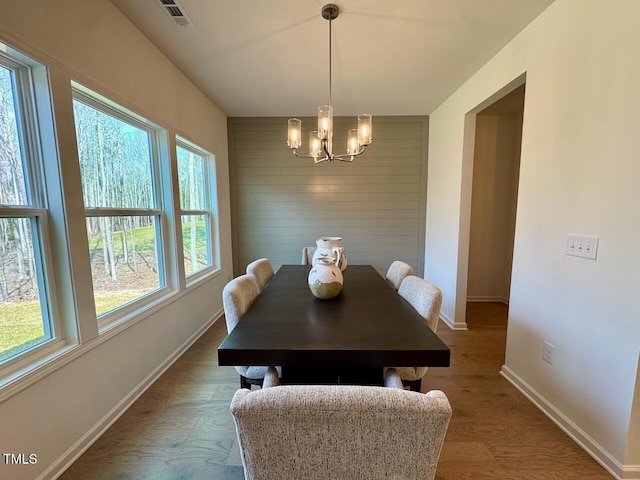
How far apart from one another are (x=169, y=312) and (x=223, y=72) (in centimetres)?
227

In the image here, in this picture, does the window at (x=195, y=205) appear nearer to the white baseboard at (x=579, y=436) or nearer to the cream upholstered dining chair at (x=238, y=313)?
the cream upholstered dining chair at (x=238, y=313)

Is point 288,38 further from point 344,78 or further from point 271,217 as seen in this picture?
point 271,217

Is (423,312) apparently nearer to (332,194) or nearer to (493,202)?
(332,194)

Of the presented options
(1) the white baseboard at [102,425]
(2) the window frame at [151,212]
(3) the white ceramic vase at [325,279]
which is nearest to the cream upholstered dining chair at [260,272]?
(3) the white ceramic vase at [325,279]

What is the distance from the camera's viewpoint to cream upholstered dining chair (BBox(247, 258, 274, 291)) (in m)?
2.07

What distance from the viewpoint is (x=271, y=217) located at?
3.93 m

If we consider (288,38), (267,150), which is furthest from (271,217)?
(288,38)

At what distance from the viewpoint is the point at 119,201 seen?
194 cm

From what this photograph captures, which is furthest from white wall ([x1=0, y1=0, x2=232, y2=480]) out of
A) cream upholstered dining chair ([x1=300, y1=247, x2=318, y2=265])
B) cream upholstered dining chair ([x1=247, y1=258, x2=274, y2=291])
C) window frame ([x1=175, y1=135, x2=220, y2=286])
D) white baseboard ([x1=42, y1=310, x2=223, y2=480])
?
cream upholstered dining chair ([x1=300, y1=247, x2=318, y2=265])

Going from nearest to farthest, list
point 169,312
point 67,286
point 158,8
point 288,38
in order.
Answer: point 67,286 < point 158,8 < point 288,38 < point 169,312

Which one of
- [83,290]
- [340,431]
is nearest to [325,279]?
[340,431]

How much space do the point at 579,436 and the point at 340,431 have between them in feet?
5.86

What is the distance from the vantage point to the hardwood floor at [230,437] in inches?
54.3

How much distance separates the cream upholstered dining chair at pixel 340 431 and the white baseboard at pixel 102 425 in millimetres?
1352
